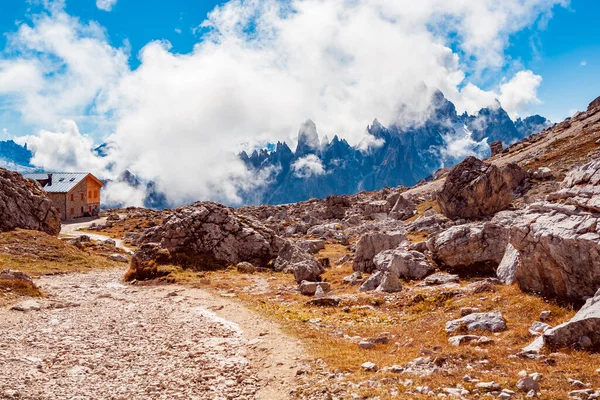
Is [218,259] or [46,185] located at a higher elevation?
[46,185]

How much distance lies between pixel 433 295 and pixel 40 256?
38.3 m

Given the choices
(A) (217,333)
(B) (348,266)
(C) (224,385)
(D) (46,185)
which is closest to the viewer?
(C) (224,385)

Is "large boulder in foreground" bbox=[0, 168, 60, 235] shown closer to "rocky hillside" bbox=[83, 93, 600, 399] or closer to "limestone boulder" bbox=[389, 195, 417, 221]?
"rocky hillside" bbox=[83, 93, 600, 399]

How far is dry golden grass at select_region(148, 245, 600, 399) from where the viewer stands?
13.0 meters

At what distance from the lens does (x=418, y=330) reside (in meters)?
20.1

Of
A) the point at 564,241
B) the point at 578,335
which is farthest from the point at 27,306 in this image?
the point at 564,241

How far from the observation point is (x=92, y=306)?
27.4m

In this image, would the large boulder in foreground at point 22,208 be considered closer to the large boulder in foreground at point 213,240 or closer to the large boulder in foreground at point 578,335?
Result: the large boulder in foreground at point 213,240

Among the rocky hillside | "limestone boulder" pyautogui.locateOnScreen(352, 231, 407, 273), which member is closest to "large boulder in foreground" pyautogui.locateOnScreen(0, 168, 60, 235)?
the rocky hillside

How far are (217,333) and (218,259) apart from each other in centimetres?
2378

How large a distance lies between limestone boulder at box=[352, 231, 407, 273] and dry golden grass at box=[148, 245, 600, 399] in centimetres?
485

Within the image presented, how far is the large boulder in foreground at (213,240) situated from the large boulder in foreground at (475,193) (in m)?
31.0

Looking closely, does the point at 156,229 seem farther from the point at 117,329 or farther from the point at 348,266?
the point at 117,329

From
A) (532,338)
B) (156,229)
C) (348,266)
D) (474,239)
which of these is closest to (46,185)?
(156,229)
